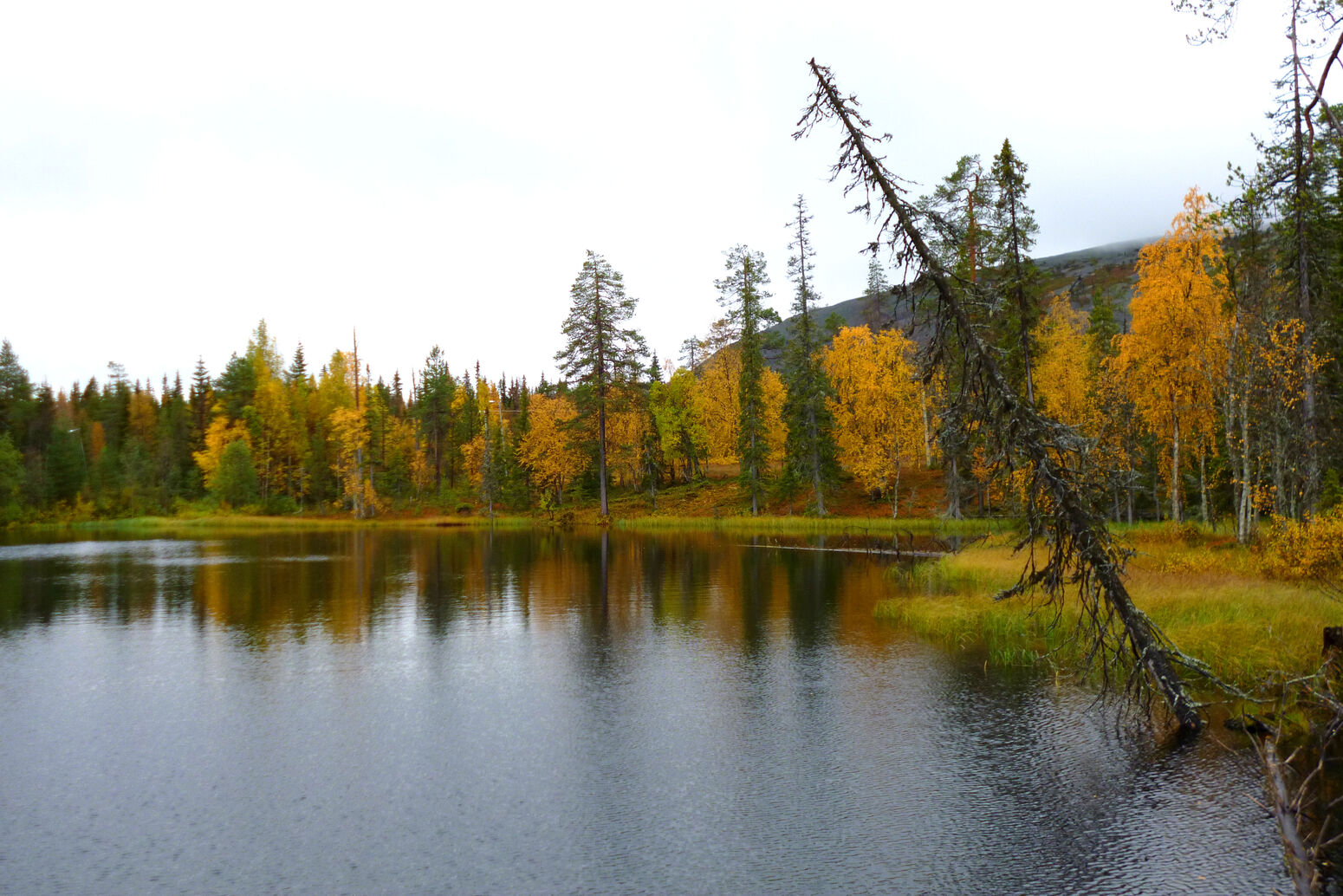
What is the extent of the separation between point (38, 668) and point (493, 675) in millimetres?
10046

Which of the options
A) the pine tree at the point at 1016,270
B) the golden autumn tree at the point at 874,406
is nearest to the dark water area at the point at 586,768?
the pine tree at the point at 1016,270

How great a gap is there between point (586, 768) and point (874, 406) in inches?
1775

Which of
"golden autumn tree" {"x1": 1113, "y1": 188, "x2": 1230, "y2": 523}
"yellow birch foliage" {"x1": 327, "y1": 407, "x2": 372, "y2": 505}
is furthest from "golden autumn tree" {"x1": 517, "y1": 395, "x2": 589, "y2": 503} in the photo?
"golden autumn tree" {"x1": 1113, "y1": 188, "x2": 1230, "y2": 523}

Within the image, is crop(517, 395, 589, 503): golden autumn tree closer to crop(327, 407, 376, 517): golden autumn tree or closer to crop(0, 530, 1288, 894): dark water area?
crop(327, 407, 376, 517): golden autumn tree

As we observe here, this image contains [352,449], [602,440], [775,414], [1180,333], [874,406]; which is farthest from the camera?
[352,449]

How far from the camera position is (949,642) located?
742 inches

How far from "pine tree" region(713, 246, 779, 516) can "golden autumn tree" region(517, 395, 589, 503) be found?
15930 millimetres

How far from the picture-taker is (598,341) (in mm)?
63625

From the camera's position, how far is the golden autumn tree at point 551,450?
238 ft

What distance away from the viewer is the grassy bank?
14.3m

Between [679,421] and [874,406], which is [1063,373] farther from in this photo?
[679,421]

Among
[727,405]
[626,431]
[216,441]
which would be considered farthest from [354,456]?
[727,405]

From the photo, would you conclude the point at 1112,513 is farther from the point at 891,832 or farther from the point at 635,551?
the point at 891,832

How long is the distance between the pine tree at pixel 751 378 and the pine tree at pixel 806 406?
7.22 feet
